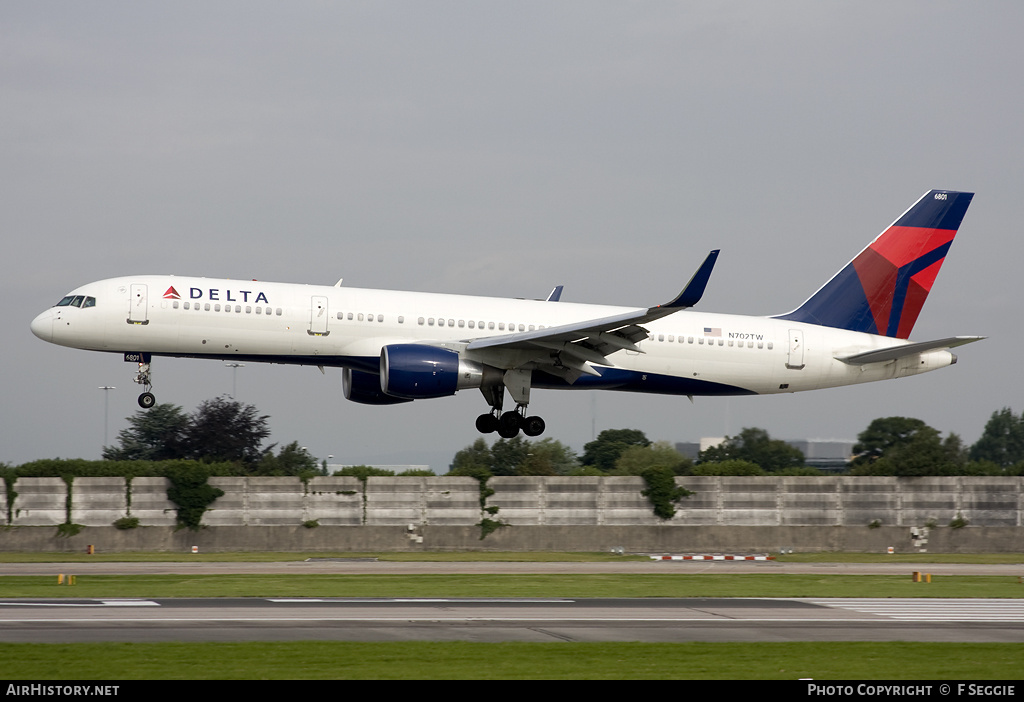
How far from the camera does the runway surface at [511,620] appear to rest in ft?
75.1

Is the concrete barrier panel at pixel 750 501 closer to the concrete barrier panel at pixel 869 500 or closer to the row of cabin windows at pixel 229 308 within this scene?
the concrete barrier panel at pixel 869 500

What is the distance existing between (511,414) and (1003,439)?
118m

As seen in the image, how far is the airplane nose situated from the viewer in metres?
33.1

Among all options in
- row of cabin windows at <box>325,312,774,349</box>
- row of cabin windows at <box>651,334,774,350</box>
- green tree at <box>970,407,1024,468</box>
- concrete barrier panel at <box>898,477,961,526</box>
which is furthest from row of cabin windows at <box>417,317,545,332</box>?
green tree at <box>970,407,1024,468</box>

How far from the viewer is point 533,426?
121ft

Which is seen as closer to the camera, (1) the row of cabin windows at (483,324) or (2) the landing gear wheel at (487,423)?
(1) the row of cabin windows at (483,324)

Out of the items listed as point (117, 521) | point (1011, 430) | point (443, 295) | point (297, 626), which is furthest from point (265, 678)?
point (1011, 430)

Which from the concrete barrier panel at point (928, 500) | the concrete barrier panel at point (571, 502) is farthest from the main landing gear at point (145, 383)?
the concrete barrier panel at point (928, 500)

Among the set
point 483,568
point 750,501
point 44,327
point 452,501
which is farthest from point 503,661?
point 750,501

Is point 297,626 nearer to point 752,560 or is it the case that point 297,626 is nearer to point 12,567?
point 12,567

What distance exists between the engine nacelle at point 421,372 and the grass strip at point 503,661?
478 inches

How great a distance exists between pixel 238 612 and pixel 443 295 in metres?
13.3

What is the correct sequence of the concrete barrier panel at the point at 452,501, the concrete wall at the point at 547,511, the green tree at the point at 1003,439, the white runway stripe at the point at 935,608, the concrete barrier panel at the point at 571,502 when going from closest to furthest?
the white runway stripe at the point at 935,608 < the concrete wall at the point at 547,511 < the concrete barrier panel at the point at 452,501 < the concrete barrier panel at the point at 571,502 < the green tree at the point at 1003,439

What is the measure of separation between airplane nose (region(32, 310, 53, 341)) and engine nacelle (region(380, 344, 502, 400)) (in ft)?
33.8
